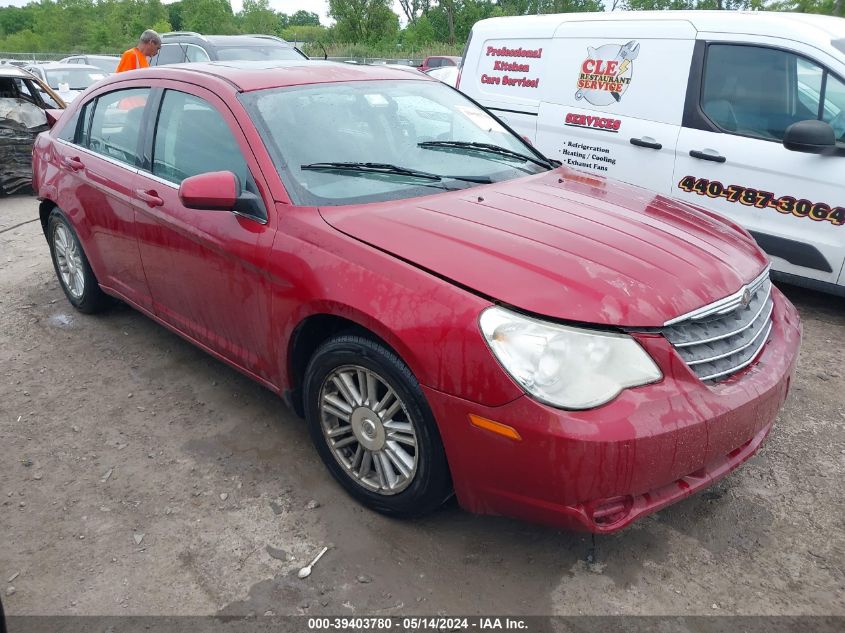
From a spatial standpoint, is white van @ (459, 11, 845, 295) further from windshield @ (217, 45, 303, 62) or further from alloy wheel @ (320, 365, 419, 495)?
windshield @ (217, 45, 303, 62)

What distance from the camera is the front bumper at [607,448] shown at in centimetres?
211

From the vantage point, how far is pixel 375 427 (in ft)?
8.71

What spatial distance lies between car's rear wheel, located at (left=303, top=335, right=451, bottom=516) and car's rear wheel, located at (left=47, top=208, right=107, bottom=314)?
245cm

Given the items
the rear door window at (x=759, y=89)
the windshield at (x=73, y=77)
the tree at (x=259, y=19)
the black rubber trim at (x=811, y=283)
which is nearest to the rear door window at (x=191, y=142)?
the rear door window at (x=759, y=89)

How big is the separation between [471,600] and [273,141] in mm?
1995

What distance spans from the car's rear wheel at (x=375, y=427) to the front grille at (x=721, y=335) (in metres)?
0.88

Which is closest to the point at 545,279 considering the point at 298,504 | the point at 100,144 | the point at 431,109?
the point at 298,504

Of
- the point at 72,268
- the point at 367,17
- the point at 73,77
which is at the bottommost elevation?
the point at 72,268

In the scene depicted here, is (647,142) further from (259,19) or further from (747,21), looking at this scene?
(259,19)

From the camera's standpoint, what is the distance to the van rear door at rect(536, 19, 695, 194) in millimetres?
5090

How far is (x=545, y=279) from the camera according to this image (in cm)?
229

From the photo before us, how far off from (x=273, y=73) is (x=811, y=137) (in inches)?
126

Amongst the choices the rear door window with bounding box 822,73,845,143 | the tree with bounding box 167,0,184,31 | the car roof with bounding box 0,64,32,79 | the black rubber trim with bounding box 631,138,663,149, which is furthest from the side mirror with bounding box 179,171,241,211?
the tree with bounding box 167,0,184,31

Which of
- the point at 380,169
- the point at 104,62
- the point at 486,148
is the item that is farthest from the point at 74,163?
the point at 104,62
